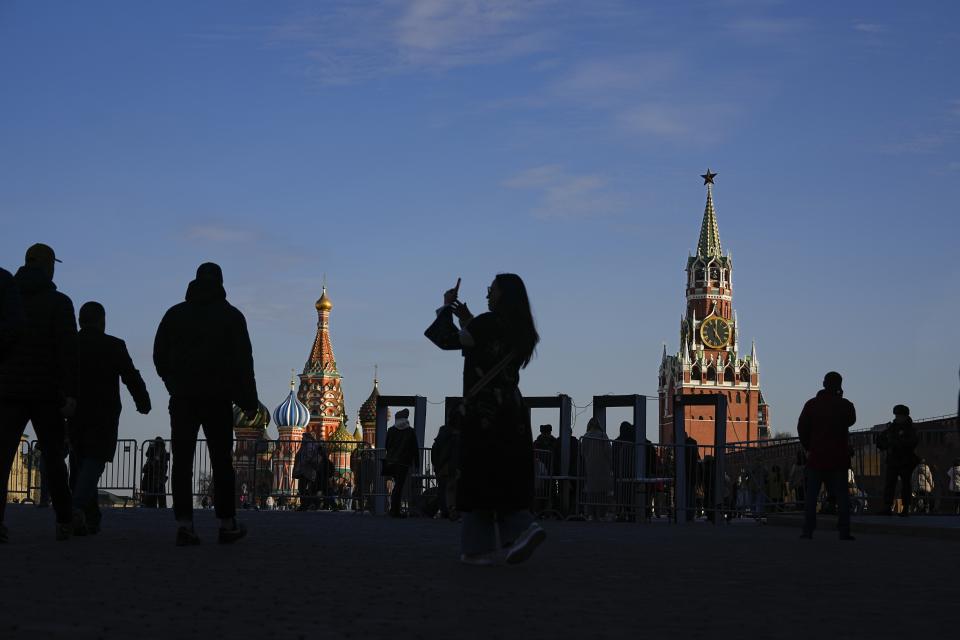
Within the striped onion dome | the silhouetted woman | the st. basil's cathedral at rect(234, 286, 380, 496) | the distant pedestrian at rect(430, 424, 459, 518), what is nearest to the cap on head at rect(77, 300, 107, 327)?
the silhouetted woman

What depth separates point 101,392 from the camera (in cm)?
1112

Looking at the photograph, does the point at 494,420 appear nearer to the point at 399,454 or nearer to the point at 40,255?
the point at 40,255

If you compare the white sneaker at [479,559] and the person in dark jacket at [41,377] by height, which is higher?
the person in dark jacket at [41,377]

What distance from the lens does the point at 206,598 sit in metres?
6.25

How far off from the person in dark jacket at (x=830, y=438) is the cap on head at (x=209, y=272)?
20.9 feet

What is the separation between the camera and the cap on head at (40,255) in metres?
10.3

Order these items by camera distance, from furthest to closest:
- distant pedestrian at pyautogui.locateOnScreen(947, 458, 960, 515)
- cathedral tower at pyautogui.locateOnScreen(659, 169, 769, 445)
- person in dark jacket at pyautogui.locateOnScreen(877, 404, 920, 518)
Result: 1. cathedral tower at pyautogui.locateOnScreen(659, 169, 769, 445)
2. distant pedestrian at pyautogui.locateOnScreen(947, 458, 960, 515)
3. person in dark jacket at pyautogui.locateOnScreen(877, 404, 920, 518)

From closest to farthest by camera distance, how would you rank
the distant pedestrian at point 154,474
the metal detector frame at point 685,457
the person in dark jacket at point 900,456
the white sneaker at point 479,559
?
the white sneaker at point 479,559, the person in dark jacket at point 900,456, the metal detector frame at point 685,457, the distant pedestrian at point 154,474

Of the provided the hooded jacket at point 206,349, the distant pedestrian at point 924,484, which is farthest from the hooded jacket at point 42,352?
the distant pedestrian at point 924,484

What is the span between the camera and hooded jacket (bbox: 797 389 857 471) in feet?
47.0

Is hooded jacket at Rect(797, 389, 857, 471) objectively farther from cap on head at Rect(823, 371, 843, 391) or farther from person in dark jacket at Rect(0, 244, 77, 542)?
person in dark jacket at Rect(0, 244, 77, 542)

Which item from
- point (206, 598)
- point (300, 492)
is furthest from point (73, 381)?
point (300, 492)

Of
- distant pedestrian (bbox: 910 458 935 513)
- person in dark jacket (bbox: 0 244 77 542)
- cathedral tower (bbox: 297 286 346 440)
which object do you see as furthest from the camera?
cathedral tower (bbox: 297 286 346 440)

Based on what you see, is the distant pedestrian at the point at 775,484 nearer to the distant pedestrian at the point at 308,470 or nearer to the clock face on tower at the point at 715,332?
the distant pedestrian at the point at 308,470
